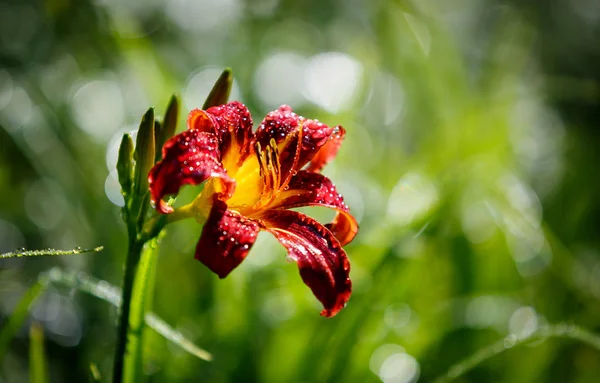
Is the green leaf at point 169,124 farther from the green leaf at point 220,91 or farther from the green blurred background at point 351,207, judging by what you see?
the green blurred background at point 351,207

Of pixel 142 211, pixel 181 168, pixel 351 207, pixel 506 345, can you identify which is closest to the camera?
pixel 181 168

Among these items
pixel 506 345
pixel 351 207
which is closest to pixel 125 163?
pixel 506 345

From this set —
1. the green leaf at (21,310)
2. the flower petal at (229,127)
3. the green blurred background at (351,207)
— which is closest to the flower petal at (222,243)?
the flower petal at (229,127)

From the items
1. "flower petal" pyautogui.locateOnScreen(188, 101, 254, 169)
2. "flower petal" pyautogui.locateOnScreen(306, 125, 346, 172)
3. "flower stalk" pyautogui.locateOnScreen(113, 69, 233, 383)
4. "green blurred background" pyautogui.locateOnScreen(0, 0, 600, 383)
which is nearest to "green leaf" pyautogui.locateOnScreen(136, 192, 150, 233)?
"flower stalk" pyautogui.locateOnScreen(113, 69, 233, 383)

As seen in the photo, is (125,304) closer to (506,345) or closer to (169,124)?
(169,124)

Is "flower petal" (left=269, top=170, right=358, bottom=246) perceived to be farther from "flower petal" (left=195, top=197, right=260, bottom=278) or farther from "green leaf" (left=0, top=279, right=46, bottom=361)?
"green leaf" (left=0, top=279, right=46, bottom=361)

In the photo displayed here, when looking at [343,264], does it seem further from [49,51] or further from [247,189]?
[49,51]
